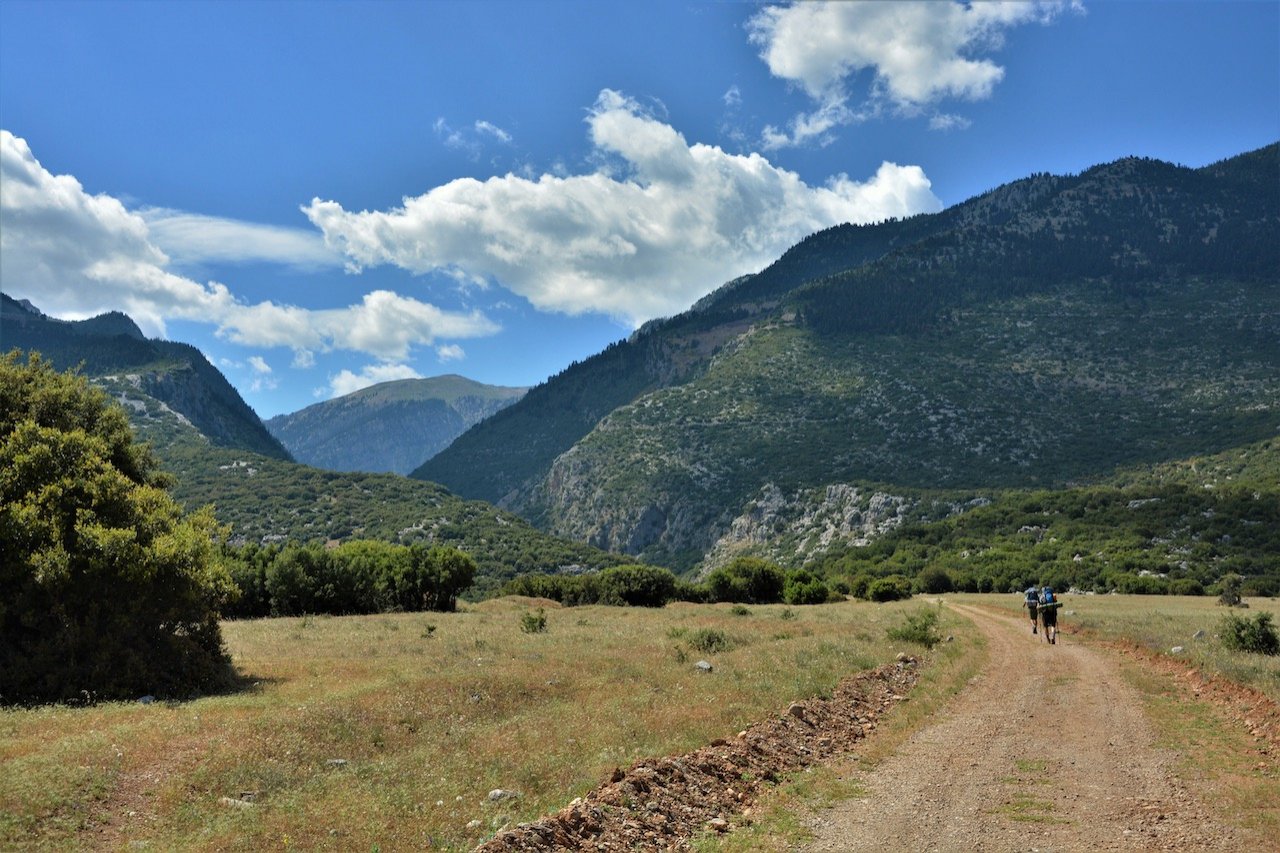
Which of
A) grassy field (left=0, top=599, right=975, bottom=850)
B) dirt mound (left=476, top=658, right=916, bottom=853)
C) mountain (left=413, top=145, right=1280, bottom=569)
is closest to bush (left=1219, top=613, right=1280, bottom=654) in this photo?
grassy field (left=0, top=599, right=975, bottom=850)

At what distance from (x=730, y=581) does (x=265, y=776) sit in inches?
2407

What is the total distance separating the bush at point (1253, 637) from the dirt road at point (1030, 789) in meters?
10.3

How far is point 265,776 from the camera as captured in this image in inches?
521

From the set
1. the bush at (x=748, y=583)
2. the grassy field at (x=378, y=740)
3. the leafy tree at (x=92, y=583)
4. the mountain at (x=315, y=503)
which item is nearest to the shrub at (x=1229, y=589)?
the bush at (x=748, y=583)

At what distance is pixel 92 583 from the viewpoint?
20500 mm

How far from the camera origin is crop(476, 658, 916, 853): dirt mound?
1017 cm

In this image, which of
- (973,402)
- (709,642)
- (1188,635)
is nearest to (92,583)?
(709,642)

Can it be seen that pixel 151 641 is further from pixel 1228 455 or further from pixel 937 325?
pixel 937 325

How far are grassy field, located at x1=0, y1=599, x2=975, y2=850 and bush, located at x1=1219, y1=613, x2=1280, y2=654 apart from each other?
9.68m

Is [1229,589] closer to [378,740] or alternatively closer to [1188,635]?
[1188,635]

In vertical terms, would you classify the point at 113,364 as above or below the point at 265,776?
above

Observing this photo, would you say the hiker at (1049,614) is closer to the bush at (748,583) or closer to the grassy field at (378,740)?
the grassy field at (378,740)

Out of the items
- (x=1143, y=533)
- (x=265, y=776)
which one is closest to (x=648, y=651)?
(x=265, y=776)

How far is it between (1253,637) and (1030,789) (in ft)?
67.6
